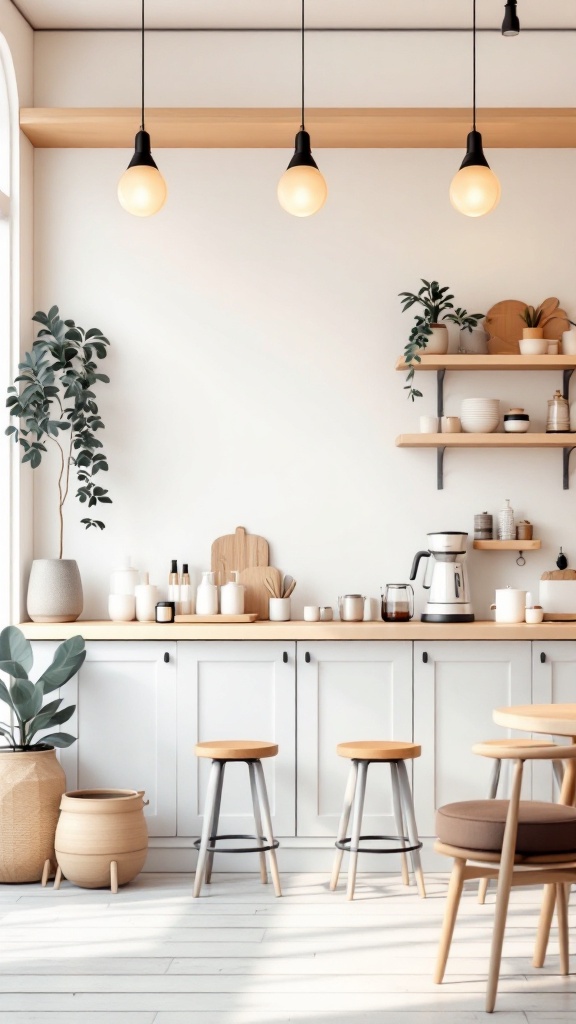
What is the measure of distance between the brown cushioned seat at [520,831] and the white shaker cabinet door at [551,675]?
57.4 inches

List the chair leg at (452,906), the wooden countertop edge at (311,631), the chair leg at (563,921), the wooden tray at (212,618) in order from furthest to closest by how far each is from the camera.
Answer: the wooden tray at (212,618) → the wooden countertop edge at (311,631) → the chair leg at (563,921) → the chair leg at (452,906)

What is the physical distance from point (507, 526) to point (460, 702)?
2.85 ft

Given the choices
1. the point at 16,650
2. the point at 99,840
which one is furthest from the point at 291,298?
the point at 99,840

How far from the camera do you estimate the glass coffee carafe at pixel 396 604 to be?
493cm

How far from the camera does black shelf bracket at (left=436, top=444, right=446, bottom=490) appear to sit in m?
5.11

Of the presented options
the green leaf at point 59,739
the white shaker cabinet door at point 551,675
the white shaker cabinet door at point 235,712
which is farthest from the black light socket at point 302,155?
the green leaf at point 59,739

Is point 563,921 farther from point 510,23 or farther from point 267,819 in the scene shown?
point 510,23

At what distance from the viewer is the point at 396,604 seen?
493 cm

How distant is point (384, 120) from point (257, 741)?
267cm

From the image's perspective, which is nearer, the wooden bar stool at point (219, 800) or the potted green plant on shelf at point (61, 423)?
the wooden bar stool at point (219, 800)

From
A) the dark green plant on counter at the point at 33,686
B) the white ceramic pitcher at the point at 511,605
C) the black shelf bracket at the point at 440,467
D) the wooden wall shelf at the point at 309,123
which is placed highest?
the wooden wall shelf at the point at 309,123

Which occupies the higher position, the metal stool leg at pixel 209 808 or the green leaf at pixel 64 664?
the green leaf at pixel 64 664

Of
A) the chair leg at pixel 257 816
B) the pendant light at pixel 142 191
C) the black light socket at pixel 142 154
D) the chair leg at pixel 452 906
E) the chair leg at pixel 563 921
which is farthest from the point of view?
the chair leg at pixel 257 816

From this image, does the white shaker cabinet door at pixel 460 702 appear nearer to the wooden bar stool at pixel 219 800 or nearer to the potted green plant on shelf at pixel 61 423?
the wooden bar stool at pixel 219 800
